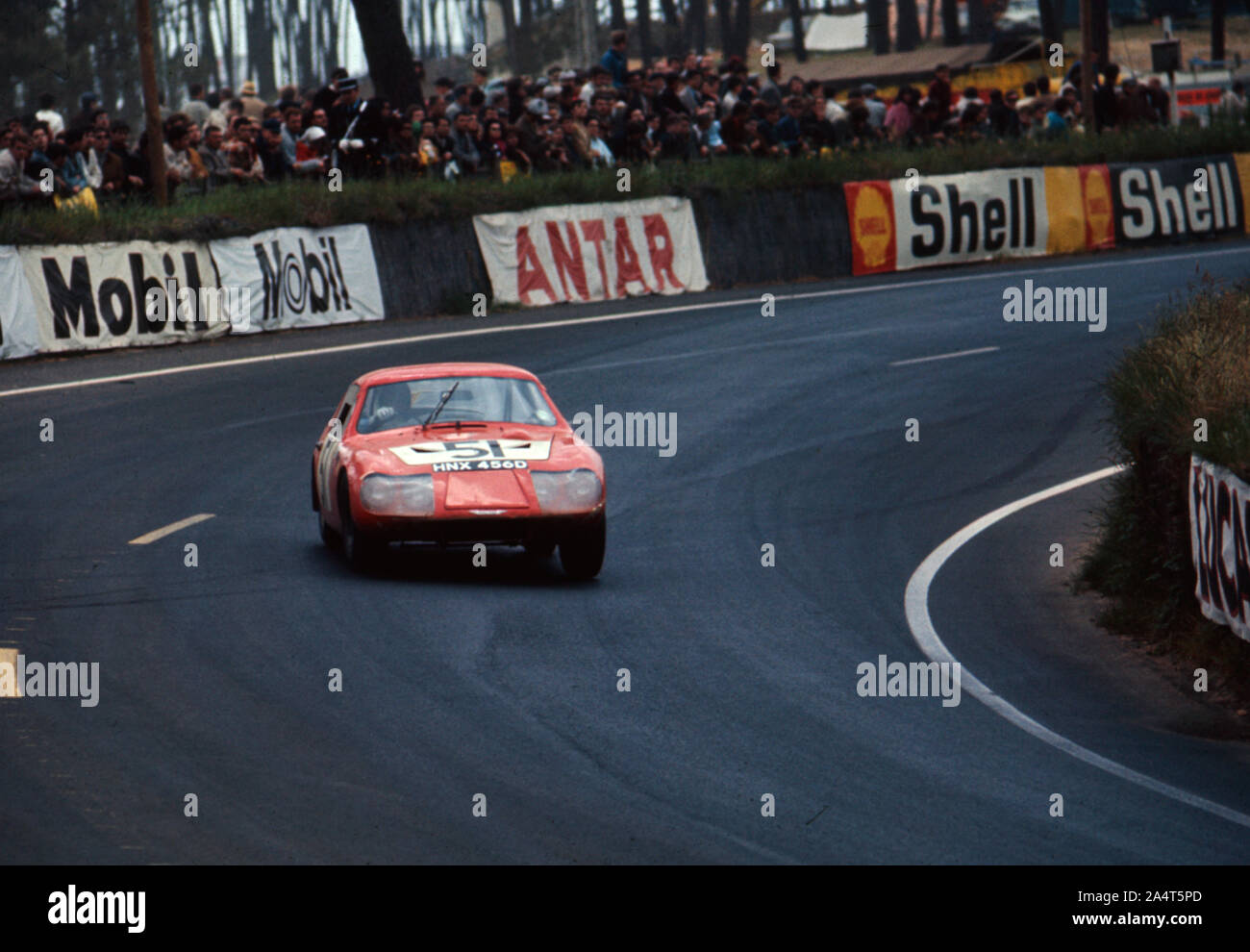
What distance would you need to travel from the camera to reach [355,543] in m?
12.4

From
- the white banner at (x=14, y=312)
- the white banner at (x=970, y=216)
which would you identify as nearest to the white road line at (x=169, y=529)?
the white banner at (x=14, y=312)

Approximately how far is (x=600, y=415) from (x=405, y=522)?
7796 mm

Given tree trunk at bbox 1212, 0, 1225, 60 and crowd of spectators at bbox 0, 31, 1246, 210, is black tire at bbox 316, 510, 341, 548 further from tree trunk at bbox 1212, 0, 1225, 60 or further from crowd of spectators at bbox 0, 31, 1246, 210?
tree trunk at bbox 1212, 0, 1225, 60

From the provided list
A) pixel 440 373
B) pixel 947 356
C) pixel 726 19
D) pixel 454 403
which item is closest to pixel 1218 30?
pixel 726 19

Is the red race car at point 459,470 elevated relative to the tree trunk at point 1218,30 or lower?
lower

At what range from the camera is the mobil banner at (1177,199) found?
32250 millimetres

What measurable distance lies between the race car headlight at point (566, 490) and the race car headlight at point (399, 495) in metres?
0.72

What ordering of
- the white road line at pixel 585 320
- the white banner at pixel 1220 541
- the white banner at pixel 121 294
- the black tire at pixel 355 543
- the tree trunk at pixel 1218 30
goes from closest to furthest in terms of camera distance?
the white banner at pixel 1220 541 → the black tire at pixel 355 543 → the white road line at pixel 585 320 → the white banner at pixel 121 294 → the tree trunk at pixel 1218 30

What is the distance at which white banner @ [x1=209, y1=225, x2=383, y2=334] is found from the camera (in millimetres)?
23406

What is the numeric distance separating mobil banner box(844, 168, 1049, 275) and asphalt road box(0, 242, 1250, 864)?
8.22 m

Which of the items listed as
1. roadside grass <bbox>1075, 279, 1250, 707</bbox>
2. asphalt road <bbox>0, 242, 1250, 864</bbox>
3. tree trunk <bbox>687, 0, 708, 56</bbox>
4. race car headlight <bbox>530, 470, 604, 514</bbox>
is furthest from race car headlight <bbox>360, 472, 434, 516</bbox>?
tree trunk <bbox>687, 0, 708, 56</bbox>

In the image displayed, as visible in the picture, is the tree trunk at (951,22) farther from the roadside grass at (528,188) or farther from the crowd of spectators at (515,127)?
the roadside grass at (528,188)

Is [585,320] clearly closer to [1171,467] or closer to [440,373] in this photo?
[440,373]
